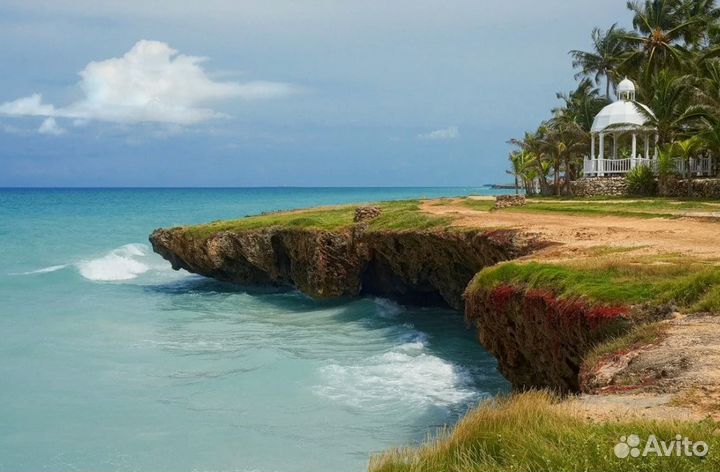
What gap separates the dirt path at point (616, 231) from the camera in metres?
16.1

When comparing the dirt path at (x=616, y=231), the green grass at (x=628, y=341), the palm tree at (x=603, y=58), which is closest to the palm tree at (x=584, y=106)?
the palm tree at (x=603, y=58)

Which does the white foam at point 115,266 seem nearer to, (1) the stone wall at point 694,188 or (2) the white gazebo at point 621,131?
(2) the white gazebo at point 621,131

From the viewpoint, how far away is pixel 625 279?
1226 cm

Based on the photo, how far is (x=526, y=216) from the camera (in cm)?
2648

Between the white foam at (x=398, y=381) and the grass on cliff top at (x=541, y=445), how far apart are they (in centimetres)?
896

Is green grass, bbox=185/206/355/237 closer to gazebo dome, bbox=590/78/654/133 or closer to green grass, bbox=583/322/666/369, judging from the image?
gazebo dome, bbox=590/78/654/133

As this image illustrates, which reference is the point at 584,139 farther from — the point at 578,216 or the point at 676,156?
the point at 578,216

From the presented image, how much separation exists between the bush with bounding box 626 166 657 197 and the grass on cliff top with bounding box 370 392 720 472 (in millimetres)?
38106

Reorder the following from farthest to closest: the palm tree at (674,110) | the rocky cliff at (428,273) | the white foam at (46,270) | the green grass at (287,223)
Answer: the white foam at (46,270), the palm tree at (674,110), the green grass at (287,223), the rocky cliff at (428,273)

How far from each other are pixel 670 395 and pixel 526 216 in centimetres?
1941

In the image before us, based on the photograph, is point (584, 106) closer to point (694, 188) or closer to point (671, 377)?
point (694, 188)

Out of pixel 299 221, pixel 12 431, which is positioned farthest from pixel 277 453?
pixel 299 221

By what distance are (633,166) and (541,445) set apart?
139ft

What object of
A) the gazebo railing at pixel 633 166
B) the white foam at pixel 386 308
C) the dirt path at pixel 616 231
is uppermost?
the gazebo railing at pixel 633 166
